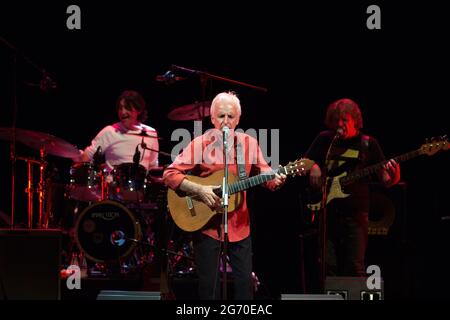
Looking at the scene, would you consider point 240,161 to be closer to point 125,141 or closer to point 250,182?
point 250,182

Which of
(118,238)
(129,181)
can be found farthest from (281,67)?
(118,238)

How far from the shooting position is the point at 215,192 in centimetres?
491

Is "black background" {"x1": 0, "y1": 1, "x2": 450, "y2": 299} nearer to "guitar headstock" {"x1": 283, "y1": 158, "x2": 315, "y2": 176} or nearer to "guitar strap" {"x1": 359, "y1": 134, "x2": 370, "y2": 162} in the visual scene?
"guitar strap" {"x1": 359, "y1": 134, "x2": 370, "y2": 162}

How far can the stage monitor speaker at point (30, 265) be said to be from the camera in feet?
14.1

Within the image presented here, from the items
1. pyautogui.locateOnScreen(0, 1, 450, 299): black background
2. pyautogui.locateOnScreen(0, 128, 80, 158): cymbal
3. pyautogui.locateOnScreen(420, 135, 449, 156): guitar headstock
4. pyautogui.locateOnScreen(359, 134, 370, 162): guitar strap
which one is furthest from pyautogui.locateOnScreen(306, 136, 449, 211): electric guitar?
pyautogui.locateOnScreen(0, 128, 80, 158): cymbal

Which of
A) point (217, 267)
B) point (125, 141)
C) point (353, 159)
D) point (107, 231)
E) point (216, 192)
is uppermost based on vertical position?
point (125, 141)

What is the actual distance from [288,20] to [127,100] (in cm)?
216

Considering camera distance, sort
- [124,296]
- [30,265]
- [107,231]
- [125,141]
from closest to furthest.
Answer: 1. [124,296]
2. [30,265]
3. [107,231]
4. [125,141]

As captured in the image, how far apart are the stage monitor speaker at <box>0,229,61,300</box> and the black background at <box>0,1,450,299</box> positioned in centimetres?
366

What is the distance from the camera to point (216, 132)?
515 centimetres

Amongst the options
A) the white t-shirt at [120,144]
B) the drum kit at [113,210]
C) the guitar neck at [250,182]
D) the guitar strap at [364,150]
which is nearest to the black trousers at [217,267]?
the guitar neck at [250,182]

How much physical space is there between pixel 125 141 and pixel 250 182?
10.2 ft
